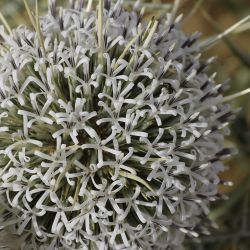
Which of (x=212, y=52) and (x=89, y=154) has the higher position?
(x=212, y=52)

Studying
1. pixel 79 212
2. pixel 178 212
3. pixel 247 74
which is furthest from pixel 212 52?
pixel 79 212

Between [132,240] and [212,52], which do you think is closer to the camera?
[132,240]

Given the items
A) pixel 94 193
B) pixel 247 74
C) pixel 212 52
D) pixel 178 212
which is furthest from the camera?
pixel 212 52

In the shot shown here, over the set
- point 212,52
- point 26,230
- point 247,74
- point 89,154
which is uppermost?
point 212,52

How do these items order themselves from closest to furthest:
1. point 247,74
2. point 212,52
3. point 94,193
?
point 94,193 → point 247,74 → point 212,52

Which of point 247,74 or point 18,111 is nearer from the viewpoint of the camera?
point 18,111

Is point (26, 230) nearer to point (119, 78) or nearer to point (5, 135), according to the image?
point (5, 135)

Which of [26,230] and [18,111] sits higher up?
[18,111]

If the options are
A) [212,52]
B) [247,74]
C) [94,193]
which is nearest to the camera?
[94,193]

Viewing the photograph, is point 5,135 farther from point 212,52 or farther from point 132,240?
point 212,52
